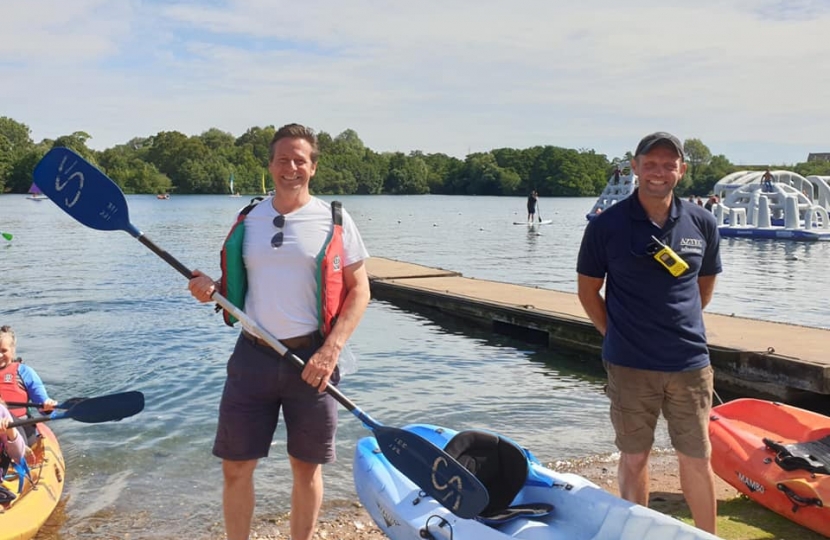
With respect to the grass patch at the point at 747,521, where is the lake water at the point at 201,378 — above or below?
below

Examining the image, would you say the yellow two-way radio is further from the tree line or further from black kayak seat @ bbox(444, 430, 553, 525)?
the tree line

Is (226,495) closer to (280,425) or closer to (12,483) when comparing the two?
(12,483)

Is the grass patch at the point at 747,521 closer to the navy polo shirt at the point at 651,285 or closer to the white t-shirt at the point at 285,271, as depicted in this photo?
the navy polo shirt at the point at 651,285

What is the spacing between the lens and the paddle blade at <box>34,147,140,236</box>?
3.78 m

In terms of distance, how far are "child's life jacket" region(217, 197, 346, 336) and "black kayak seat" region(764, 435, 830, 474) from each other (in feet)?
10.5

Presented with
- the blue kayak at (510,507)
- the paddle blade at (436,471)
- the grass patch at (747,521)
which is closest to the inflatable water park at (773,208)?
the grass patch at (747,521)

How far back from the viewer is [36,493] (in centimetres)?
523

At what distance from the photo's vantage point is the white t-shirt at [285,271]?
135 inches

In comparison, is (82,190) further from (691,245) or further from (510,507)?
(691,245)

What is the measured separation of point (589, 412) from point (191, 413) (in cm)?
435

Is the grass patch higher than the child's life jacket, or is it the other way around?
the child's life jacket

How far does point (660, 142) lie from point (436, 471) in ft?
6.11

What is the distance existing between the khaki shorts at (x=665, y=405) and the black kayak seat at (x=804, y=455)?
1.46 meters

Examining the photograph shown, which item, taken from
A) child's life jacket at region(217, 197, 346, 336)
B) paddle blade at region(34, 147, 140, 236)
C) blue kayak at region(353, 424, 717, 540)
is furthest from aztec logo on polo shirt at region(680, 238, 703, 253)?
paddle blade at region(34, 147, 140, 236)
